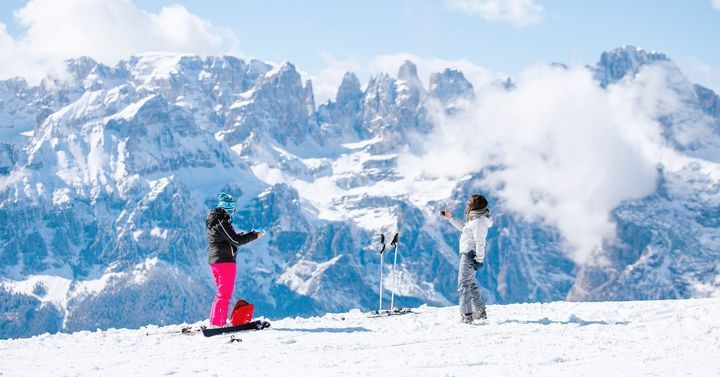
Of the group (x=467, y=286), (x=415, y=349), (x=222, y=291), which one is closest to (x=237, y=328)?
(x=222, y=291)

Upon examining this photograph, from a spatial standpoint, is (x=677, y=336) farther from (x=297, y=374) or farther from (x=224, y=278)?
(x=224, y=278)

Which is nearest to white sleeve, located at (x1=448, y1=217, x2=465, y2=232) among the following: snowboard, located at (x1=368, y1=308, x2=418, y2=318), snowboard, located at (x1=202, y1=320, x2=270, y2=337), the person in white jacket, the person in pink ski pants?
the person in white jacket

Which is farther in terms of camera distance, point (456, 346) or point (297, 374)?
point (456, 346)

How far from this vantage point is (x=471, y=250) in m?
20.3

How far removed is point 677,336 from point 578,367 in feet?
13.8

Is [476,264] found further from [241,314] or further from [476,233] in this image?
[241,314]

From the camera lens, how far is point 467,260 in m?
20.3

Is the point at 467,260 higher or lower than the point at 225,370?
higher

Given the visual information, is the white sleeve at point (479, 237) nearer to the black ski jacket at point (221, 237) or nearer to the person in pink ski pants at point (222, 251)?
the person in pink ski pants at point (222, 251)

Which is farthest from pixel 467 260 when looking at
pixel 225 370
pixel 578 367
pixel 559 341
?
pixel 225 370

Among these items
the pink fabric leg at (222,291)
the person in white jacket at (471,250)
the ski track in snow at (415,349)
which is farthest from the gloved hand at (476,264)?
the pink fabric leg at (222,291)

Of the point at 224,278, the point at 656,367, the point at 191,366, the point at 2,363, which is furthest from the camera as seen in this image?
the point at 224,278

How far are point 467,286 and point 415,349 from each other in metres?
4.26

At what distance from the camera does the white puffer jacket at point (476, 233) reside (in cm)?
2017
